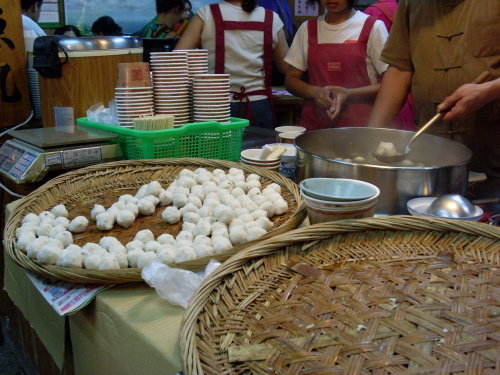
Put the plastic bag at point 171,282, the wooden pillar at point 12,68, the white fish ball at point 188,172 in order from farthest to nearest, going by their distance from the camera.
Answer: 1. the wooden pillar at point 12,68
2. the white fish ball at point 188,172
3. the plastic bag at point 171,282

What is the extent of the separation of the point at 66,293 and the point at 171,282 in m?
0.28

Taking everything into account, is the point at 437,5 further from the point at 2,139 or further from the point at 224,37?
the point at 2,139

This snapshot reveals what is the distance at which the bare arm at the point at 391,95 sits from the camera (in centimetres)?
240

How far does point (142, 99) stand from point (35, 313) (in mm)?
1049

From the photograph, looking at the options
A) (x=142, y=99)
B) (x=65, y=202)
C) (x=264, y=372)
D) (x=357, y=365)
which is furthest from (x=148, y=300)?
(x=142, y=99)

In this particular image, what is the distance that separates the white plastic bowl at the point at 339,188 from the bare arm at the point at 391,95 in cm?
125

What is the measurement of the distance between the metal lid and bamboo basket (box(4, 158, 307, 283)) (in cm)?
99

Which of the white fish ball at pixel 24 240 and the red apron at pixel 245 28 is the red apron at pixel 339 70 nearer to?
the red apron at pixel 245 28

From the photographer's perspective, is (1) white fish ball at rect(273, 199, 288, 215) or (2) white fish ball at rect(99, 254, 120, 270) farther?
(1) white fish ball at rect(273, 199, 288, 215)

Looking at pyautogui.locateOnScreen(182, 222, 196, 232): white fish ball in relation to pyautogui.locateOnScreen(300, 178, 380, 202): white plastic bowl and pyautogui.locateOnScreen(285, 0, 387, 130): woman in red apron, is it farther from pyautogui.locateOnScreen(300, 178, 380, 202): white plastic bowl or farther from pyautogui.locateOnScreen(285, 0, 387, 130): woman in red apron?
pyautogui.locateOnScreen(285, 0, 387, 130): woman in red apron

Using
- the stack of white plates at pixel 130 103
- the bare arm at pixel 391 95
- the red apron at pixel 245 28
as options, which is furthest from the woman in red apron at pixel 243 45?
the stack of white plates at pixel 130 103

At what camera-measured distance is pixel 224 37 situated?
348cm

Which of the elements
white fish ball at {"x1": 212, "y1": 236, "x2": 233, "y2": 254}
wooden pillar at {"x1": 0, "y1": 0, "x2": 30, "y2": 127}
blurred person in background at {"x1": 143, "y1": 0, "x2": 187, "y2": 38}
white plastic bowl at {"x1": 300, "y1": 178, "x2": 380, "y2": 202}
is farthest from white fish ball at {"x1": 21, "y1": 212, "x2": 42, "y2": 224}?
blurred person in background at {"x1": 143, "y1": 0, "x2": 187, "y2": 38}

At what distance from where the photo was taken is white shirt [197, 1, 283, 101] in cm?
345
